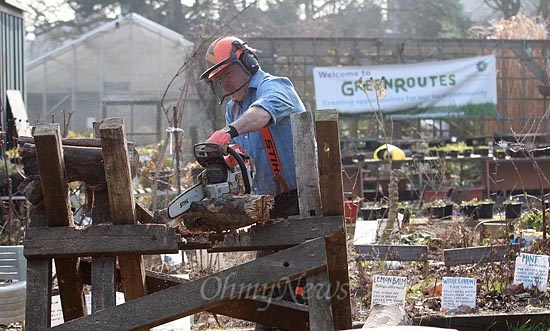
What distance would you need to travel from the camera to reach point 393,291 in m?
5.82

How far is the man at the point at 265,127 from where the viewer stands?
4523 millimetres

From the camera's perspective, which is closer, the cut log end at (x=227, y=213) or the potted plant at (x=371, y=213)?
the cut log end at (x=227, y=213)

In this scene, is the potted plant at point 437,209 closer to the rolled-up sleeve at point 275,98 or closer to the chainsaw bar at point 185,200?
the rolled-up sleeve at point 275,98

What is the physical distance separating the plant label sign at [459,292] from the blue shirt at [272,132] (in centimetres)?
185

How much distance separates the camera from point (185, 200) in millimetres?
3787

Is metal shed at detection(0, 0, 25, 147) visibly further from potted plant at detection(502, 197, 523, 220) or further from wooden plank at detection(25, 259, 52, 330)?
wooden plank at detection(25, 259, 52, 330)

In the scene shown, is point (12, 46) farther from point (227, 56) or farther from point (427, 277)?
point (227, 56)

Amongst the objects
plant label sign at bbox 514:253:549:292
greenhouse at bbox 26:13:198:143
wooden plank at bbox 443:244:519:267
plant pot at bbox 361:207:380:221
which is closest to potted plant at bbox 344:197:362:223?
plant pot at bbox 361:207:380:221

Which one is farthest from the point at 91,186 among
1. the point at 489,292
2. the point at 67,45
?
the point at 67,45

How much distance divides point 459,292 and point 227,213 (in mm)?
2884

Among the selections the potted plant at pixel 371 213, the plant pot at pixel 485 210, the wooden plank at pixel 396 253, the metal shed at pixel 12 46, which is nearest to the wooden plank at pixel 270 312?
the wooden plank at pixel 396 253

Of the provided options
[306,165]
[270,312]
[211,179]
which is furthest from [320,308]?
[270,312]

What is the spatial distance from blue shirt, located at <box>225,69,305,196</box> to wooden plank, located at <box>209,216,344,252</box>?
776mm

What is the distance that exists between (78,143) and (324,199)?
1134mm
